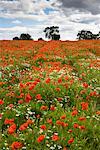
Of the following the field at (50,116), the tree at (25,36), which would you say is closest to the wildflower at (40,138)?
the field at (50,116)

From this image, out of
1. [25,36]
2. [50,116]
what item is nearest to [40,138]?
[50,116]

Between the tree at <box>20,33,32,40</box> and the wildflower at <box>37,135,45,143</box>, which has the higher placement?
the wildflower at <box>37,135,45,143</box>

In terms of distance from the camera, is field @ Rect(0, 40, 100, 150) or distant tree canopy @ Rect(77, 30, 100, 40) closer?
field @ Rect(0, 40, 100, 150)

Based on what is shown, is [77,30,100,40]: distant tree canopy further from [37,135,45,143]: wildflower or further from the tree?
[37,135,45,143]: wildflower

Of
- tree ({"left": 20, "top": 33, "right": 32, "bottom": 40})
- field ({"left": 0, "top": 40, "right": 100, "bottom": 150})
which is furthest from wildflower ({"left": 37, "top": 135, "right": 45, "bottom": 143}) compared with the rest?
tree ({"left": 20, "top": 33, "right": 32, "bottom": 40})

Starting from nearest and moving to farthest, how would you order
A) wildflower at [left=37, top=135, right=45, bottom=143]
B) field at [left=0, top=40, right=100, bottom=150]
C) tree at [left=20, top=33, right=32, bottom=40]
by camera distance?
1. wildflower at [left=37, top=135, right=45, bottom=143]
2. field at [left=0, top=40, right=100, bottom=150]
3. tree at [left=20, top=33, right=32, bottom=40]

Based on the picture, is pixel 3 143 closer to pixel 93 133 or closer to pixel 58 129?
pixel 58 129

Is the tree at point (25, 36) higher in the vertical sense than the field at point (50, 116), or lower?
lower

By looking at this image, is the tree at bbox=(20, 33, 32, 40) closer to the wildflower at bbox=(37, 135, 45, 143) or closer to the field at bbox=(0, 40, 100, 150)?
the field at bbox=(0, 40, 100, 150)

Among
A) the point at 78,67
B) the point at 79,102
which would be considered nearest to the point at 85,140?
the point at 79,102

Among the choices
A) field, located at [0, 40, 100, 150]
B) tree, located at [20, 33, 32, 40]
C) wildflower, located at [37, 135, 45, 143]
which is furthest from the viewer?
tree, located at [20, 33, 32, 40]

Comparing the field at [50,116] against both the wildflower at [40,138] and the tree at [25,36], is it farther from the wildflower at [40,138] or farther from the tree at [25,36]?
the tree at [25,36]

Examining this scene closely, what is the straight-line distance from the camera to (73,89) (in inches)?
557

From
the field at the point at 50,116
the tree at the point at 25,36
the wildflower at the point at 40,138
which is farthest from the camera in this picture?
the tree at the point at 25,36
